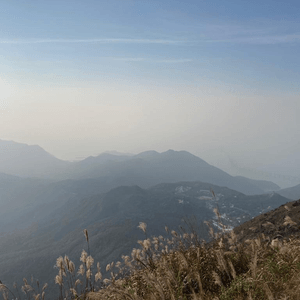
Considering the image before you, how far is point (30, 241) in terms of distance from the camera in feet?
607

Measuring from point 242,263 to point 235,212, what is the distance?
187 meters

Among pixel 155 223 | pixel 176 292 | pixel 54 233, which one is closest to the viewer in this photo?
pixel 176 292

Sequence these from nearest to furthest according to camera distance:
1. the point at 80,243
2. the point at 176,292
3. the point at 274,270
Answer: the point at 176,292 < the point at 274,270 < the point at 80,243

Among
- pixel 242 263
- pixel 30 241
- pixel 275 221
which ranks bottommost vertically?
pixel 30 241

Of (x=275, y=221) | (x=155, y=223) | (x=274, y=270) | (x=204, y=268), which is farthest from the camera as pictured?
(x=155, y=223)

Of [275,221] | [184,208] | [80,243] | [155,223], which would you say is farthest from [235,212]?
[275,221]

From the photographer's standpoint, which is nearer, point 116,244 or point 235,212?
point 116,244

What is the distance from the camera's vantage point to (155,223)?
166375 millimetres

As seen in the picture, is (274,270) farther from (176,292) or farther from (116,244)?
(116,244)

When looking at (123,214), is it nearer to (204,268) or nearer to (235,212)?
(235,212)

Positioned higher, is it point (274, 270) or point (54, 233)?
point (274, 270)

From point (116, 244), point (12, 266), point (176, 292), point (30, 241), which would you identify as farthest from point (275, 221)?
point (30, 241)

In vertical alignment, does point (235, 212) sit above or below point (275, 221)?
below

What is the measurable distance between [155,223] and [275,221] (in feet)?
507
